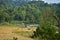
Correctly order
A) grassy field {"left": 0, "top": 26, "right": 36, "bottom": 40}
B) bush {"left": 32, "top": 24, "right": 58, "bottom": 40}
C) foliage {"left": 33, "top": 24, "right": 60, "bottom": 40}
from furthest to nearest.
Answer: grassy field {"left": 0, "top": 26, "right": 36, "bottom": 40}, bush {"left": 32, "top": 24, "right": 58, "bottom": 40}, foliage {"left": 33, "top": 24, "right": 60, "bottom": 40}

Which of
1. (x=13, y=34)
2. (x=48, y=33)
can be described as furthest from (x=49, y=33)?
(x=13, y=34)

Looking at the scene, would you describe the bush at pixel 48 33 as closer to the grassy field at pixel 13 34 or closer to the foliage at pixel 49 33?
the foliage at pixel 49 33

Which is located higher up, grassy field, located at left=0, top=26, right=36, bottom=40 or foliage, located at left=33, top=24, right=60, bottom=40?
foliage, located at left=33, top=24, right=60, bottom=40

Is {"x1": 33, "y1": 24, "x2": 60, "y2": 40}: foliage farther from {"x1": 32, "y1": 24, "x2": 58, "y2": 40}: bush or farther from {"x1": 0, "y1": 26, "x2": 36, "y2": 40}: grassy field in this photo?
{"x1": 0, "y1": 26, "x2": 36, "y2": 40}: grassy field

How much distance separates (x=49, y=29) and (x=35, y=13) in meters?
31.5

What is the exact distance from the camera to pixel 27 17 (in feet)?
140

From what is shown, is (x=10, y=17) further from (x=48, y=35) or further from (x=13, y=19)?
(x=48, y=35)

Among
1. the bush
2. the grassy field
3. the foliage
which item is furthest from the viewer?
the grassy field

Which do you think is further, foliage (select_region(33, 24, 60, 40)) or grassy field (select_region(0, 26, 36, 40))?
grassy field (select_region(0, 26, 36, 40))

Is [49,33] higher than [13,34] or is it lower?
higher

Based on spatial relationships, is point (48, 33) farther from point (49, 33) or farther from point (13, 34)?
point (13, 34)

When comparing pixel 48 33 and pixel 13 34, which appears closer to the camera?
pixel 48 33

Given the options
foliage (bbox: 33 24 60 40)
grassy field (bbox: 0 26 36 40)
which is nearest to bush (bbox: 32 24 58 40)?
foliage (bbox: 33 24 60 40)

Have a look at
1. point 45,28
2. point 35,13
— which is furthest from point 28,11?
point 45,28
